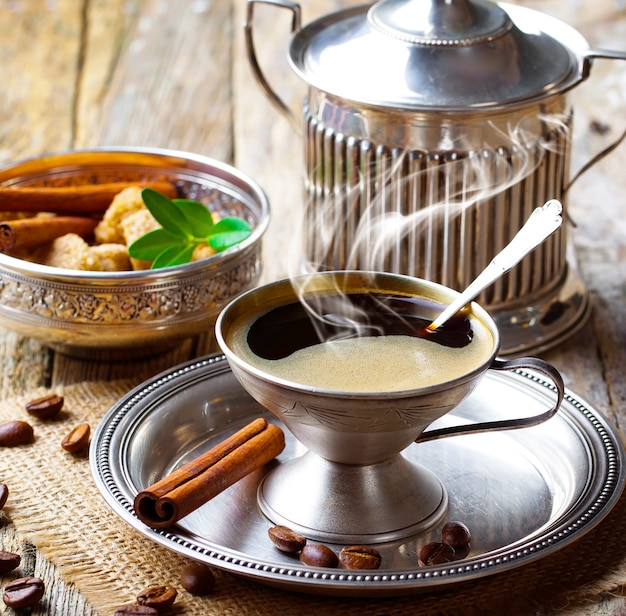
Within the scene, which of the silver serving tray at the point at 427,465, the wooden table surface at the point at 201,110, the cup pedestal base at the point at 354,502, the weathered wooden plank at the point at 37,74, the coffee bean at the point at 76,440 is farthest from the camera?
the weathered wooden plank at the point at 37,74

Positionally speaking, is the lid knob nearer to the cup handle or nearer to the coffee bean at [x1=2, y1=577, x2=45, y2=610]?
the cup handle

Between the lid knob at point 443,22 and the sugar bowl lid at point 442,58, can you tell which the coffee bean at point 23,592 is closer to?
the sugar bowl lid at point 442,58

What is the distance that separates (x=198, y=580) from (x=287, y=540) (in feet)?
0.31

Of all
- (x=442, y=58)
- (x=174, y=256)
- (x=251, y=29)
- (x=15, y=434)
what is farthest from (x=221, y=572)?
(x=251, y=29)

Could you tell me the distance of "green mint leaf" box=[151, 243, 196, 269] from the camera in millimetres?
1369

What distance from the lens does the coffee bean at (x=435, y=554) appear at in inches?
39.5

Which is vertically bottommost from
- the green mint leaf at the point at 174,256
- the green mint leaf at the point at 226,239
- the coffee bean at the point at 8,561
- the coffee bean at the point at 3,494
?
the coffee bean at the point at 3,494

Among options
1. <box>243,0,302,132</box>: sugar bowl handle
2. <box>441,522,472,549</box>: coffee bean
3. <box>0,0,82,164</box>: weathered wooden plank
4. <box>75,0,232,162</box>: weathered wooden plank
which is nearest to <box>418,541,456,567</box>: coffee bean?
<box>441,522,472,549</box>: coffee bean

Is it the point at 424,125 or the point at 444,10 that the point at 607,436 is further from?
the point at 444,10

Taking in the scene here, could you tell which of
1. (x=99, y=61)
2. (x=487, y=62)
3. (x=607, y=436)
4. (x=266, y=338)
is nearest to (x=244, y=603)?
(x=266, y=338)

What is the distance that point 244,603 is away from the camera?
Result: 979mm

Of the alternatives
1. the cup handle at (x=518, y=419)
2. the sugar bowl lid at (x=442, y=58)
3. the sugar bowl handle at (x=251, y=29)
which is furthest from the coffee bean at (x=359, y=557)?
the sugar bowl handle at (x=251, y=29)

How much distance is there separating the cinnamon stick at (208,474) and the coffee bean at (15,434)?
0.25 meters

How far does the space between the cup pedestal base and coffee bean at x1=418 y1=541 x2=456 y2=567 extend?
0.04 meters
